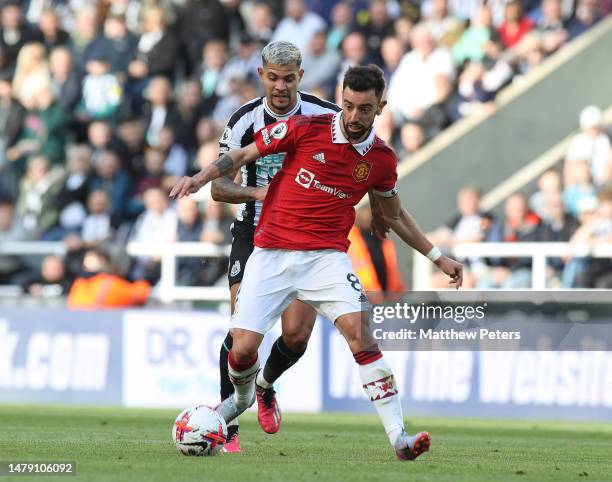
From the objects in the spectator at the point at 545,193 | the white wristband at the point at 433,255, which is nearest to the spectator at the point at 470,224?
the spectator at the point at 545,193

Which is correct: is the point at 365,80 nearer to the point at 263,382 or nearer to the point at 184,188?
the point at 184,188

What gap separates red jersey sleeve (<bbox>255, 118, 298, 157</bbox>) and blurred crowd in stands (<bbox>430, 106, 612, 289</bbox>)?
276 inches

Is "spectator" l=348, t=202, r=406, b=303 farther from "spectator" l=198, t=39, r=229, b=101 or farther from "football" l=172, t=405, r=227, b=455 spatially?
"football" l=172, t=405, r=227, b=455

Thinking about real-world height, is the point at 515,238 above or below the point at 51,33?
below

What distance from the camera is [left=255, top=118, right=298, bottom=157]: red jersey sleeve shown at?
9.34m

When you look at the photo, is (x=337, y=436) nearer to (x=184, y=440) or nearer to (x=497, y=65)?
(x=184, y=440)

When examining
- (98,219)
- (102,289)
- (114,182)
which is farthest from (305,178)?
(114,182)

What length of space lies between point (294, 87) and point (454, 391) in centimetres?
654

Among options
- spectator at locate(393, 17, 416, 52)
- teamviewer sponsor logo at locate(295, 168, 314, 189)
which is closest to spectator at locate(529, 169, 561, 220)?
spectator at locate(393, 17, 416, 52)

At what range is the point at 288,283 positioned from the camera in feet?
31.2

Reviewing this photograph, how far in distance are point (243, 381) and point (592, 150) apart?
7976mm

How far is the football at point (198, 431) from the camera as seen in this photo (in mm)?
9664

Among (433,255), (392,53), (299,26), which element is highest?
(299,26)

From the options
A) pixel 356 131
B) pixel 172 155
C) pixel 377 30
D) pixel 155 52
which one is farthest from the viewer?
pixel 155 52
